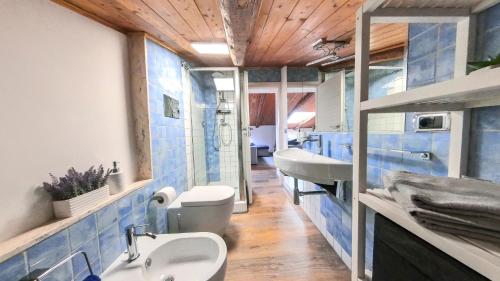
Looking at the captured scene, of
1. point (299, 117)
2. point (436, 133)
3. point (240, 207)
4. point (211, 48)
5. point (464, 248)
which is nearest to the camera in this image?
point (464, 248)

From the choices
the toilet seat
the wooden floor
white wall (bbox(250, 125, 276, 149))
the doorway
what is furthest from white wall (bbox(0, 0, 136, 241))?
white wall (bbox(250, 125, 276, 149))

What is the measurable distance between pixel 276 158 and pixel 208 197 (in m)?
0.74

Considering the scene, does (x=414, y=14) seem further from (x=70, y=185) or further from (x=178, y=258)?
(x=178, y=258)

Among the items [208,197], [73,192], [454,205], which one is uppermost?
[454,205]

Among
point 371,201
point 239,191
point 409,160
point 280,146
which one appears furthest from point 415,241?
point 280,146

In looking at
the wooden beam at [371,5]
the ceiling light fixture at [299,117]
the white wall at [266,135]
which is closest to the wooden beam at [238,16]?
the wooden beam at [371,5]

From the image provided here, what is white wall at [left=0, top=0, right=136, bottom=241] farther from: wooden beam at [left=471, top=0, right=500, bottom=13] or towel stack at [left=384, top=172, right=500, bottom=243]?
wooden beam at [left=471, top=0, right=500, bottom=13]

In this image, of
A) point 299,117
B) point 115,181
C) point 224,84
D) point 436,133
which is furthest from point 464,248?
point 299,117

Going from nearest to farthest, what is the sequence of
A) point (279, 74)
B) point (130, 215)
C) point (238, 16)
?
point (238, 16) → point (130, 215) → point (279, 74)

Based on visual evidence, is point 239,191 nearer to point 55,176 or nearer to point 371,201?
point 55,176

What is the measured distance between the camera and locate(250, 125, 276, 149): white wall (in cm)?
701

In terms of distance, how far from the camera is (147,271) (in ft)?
3.72

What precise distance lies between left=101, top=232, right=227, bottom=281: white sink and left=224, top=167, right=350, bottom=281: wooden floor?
1.26ft

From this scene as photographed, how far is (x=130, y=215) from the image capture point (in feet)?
4.18
